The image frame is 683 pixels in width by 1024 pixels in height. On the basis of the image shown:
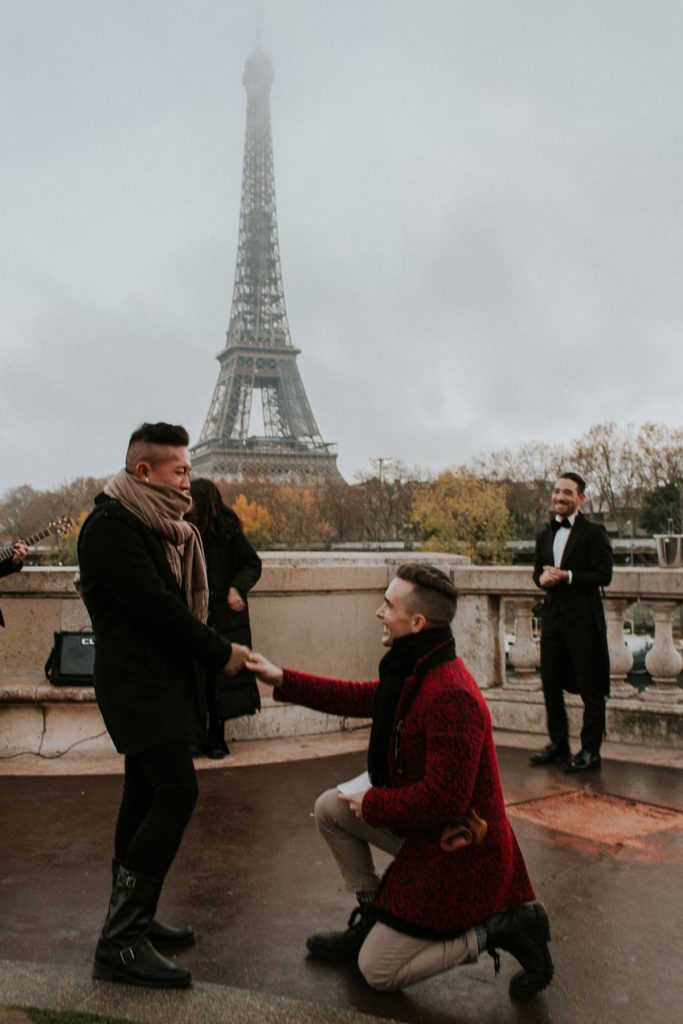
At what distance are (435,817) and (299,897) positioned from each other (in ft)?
4.06

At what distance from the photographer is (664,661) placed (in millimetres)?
6422

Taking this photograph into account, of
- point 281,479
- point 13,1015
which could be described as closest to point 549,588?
point 13,1015

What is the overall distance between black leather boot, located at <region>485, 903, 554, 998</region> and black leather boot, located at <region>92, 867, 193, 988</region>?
0.97m

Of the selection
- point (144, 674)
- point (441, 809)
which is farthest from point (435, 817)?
point (144, 674)

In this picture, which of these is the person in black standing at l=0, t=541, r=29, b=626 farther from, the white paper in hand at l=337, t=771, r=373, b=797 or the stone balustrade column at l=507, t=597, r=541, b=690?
the white paper in hand at l=337, t=771, r=373, b=797

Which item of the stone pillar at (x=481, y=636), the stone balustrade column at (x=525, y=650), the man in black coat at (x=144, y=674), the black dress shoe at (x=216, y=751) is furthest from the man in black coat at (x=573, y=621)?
the man in black coat at (x=144, y=674)

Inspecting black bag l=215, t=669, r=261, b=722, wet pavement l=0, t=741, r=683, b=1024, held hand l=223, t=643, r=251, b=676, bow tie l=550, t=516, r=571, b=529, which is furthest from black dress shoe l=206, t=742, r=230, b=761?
held hand l=223, t=643, r=251, b=676

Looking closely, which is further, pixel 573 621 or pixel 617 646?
pixel 617 646

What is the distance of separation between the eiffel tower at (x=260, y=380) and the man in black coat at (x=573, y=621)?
70.1 meters

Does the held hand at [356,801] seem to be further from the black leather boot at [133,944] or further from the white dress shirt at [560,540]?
the white dress shirt at [560,540]

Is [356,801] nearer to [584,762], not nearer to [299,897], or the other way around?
[299,897]

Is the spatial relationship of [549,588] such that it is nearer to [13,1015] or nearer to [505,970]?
[505,970]

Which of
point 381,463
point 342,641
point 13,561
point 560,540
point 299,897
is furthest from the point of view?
point 381,463

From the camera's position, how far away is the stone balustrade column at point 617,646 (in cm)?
655
